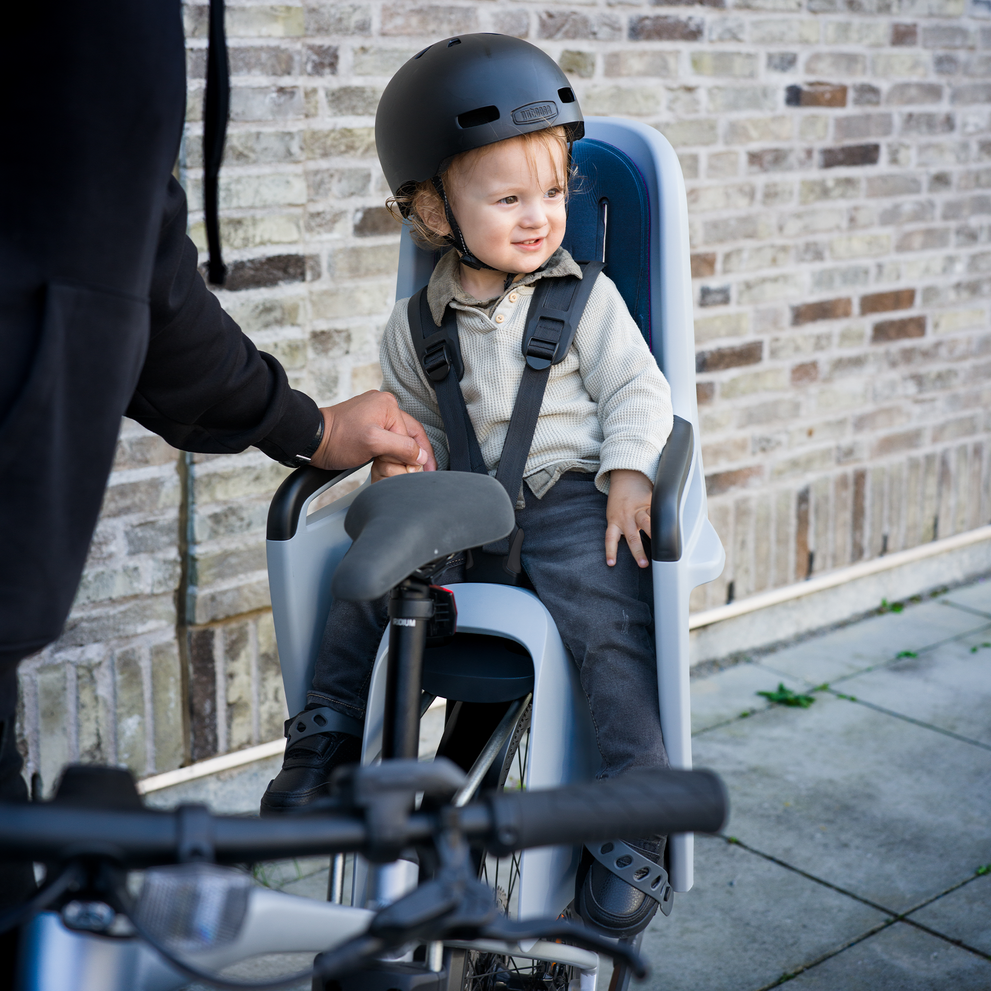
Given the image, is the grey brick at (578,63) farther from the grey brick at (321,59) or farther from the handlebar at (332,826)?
the handlebar at (332,826)

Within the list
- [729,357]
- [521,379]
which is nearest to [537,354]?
[521,379]

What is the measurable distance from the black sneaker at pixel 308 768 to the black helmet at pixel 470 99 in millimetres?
915

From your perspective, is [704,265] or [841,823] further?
[704,265]

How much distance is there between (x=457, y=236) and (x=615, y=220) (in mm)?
315

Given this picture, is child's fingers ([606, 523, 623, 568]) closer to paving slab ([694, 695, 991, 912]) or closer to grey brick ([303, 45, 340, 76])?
paving slab ([694, 695, 991, 912])

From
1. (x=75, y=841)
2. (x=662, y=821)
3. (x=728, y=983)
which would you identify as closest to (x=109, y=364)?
(x=75, y=841)

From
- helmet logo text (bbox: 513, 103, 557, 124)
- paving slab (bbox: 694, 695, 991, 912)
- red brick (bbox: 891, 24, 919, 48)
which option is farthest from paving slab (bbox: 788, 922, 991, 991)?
red brick (bbox: 891, 24, 919, 48)

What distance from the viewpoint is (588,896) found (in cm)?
172

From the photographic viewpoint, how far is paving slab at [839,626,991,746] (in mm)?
3592

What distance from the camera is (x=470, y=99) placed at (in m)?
1.80

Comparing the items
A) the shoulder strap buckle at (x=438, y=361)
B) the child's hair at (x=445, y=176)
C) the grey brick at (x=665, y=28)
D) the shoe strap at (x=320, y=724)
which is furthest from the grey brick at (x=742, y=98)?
the shoe strap at (x=320, y=724)

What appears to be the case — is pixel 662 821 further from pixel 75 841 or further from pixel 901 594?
pixel 901 594

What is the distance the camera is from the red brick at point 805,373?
392 cm

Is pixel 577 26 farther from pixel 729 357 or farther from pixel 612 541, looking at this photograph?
pixel 612 541
